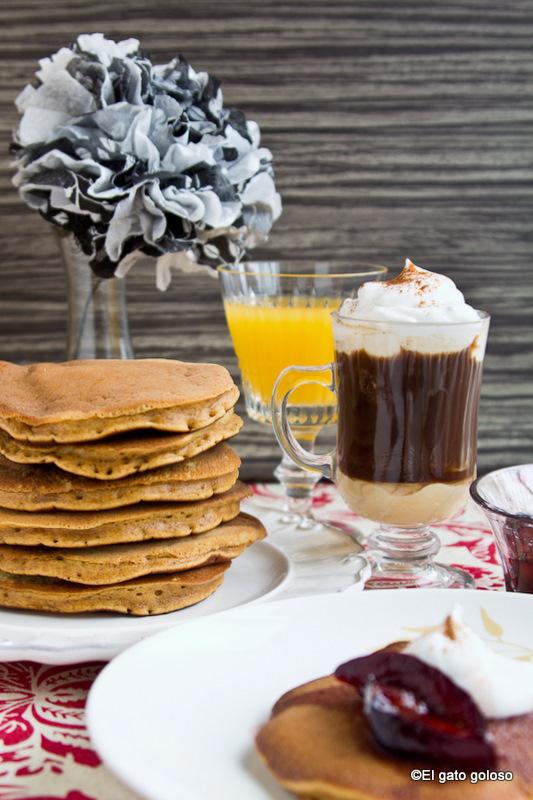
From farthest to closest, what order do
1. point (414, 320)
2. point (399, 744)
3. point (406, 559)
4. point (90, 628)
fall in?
point (406, 559)
point (414, 320)
point (90, 628)
point (399, 744)

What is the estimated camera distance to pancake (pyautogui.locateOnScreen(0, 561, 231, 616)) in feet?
3.49

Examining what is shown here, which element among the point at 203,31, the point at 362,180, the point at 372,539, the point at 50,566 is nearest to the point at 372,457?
the point at 372,539

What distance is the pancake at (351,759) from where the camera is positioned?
67 centimetres

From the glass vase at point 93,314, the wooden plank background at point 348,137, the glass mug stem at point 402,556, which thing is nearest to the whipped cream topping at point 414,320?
the glass mug stem at point 402,556

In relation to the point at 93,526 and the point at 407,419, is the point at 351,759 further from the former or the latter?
the point at 407,419

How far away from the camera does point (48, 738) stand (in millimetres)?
901

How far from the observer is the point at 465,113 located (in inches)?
73.9

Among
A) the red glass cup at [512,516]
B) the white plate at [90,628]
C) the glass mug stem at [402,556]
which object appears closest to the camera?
the white plate at [90,628]

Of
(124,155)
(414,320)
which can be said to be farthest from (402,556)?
(124,155)

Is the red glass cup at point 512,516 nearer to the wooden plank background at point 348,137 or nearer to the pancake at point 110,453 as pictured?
the pancake at point 110,453

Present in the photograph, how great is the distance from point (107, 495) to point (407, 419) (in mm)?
383

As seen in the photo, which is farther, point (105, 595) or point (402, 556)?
point (402, 556)

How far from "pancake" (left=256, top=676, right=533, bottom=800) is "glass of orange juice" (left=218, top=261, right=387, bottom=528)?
73 cm

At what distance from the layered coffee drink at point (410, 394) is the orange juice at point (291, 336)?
0.25m
